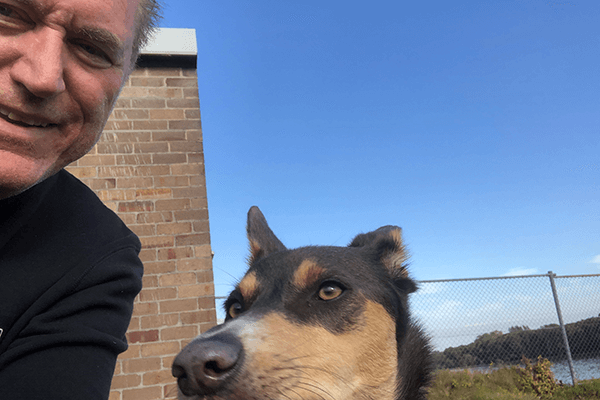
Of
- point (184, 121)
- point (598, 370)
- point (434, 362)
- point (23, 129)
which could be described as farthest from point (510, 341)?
point (23, 129)

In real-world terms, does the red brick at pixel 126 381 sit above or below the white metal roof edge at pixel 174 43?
below

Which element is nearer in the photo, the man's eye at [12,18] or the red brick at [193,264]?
the man's eye at [12,18]

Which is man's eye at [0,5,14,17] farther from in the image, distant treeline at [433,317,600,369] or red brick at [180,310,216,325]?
distant treeline at [433,317,600,369]

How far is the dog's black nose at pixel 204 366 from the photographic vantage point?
4.67 feet

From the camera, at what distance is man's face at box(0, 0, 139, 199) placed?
1.34 meters

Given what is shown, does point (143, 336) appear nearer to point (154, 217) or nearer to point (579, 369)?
point (154, 217)

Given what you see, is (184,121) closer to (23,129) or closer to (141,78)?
(141,78)

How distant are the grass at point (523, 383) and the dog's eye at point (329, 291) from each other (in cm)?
466

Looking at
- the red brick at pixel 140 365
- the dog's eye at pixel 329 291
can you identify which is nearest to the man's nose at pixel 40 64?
the dog's eye at pixel 329 291

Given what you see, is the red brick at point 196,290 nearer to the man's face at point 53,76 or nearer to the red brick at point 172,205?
the red brick at point 172,205

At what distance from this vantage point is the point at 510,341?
8.25 m

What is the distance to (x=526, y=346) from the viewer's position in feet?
27.7

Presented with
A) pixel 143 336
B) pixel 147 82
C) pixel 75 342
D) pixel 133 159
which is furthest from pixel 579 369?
pixel 75 342

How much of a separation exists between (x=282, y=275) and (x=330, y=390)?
66cm
